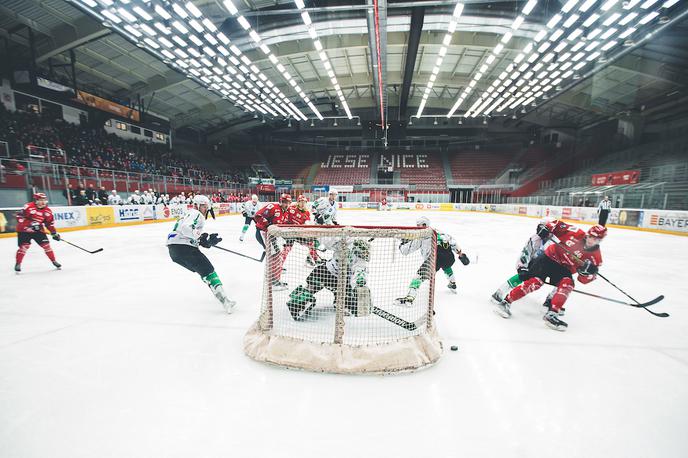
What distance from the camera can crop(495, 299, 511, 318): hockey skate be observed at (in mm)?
3299

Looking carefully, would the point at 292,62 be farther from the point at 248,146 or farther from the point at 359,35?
the point at 248,146

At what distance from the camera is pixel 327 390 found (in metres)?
1.97

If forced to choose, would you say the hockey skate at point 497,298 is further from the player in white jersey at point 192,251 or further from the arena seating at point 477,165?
the arena seating at point 477,165

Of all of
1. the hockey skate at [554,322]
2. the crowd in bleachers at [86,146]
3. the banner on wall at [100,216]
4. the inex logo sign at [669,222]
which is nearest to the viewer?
the hockey skate at [554,322]

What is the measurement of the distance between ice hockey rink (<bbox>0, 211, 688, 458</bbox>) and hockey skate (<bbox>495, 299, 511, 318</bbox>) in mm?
97

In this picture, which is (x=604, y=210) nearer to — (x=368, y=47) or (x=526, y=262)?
(x=526, y=262)

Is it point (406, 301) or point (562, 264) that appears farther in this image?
point (406, 301)

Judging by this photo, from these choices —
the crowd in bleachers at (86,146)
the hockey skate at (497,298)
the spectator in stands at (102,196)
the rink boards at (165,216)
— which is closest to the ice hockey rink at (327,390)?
the hockey skate at (497,298)

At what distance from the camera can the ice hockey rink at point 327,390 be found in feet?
5.19

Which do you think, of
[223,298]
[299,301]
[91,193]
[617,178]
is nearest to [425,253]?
[299,301]

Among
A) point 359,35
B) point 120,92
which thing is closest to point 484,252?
point 359,35

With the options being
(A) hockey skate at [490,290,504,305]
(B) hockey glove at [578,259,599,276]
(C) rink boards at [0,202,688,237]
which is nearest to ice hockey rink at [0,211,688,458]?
(A) hockey skate at [490,290,504,305]

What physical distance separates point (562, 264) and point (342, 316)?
264 cm

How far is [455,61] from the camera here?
18.4 meters
